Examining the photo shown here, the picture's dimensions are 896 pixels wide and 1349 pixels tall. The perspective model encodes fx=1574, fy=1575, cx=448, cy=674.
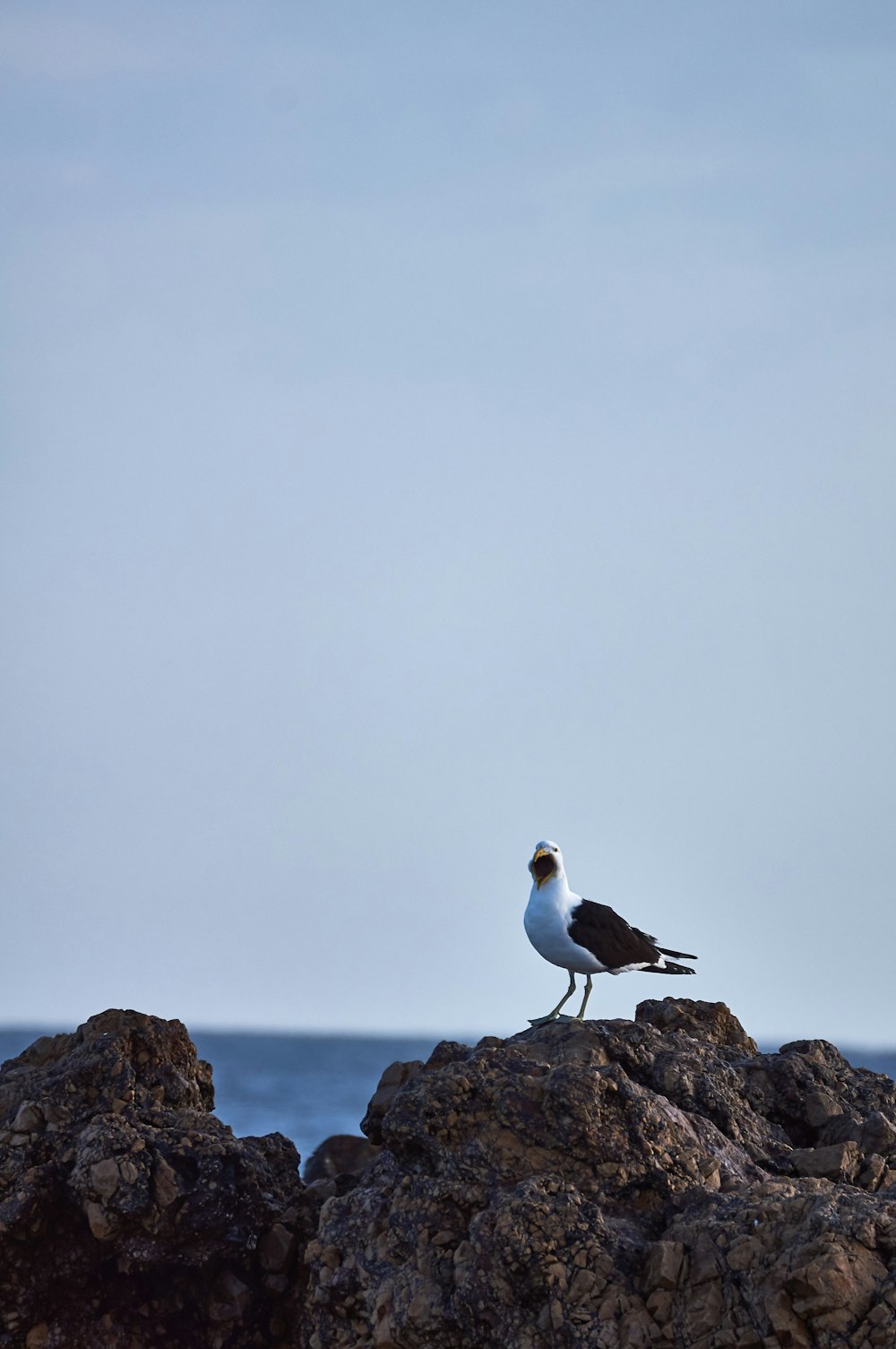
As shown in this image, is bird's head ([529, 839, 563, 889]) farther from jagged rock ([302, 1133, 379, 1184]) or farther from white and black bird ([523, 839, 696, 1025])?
jagged rock ([302, 1133, 379, 1184])

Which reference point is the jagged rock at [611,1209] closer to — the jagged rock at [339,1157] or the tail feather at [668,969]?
the tail feather at [668,969]

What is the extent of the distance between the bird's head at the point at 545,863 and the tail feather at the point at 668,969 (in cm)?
87

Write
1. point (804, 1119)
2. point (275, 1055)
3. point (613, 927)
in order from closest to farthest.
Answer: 1. point (804, 1119)
2. point (613, 927)
3. point (275, 1055)

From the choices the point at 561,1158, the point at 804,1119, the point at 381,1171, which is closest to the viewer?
the point at 561,1158

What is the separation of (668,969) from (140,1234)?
15.2ft

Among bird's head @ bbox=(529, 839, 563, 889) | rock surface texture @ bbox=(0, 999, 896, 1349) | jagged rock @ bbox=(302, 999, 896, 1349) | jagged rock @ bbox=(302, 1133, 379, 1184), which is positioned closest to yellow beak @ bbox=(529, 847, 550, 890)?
bird's head @ bbox=(529, 839, 563, 889)

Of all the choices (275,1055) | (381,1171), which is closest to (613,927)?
(381,1171)

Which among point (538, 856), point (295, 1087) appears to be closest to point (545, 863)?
point (538, 856)

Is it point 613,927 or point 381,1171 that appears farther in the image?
point 613,927

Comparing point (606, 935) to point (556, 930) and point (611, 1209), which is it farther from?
point (611, 1209)

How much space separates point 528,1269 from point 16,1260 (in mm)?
2491

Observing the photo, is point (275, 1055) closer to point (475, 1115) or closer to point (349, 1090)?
point (349, 1090)

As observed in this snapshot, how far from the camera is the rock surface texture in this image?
17.5ft

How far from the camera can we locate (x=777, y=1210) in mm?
5395
